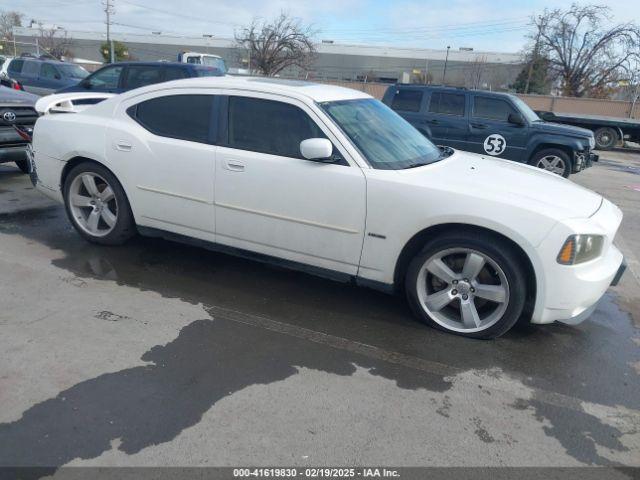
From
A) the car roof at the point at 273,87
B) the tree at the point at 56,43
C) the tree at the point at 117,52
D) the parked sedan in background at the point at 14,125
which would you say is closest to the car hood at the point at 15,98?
the parked sedan in background at the point at 14,125

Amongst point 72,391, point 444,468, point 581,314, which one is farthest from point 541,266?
point 72,391

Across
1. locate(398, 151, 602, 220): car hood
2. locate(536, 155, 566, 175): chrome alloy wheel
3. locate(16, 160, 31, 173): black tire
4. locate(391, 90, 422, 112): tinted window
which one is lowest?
locate(16, 160, 31, 173): black tire

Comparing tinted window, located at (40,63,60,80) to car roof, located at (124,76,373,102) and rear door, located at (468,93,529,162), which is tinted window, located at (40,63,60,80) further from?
car roof, located at (124,76,373,102)

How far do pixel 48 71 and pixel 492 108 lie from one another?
43.3 ft

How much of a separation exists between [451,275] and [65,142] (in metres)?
3.65

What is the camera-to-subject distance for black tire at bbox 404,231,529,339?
338 cm

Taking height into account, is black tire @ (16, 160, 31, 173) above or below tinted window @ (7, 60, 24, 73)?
below

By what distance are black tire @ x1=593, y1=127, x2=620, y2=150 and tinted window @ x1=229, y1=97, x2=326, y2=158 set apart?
1837 cm

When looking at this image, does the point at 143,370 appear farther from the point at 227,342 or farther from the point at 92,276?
the point at 92,276

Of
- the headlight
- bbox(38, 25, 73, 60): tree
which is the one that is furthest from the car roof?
bbox(38, 25, 73, 60): tree

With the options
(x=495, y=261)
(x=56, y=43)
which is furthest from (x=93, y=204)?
(x=56, y=43)

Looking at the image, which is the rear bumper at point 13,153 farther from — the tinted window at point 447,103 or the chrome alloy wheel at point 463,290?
the tinted window at point 447,103

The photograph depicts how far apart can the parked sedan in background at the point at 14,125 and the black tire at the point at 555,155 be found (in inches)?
340

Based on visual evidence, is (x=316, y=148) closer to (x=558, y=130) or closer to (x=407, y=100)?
(x=407, y=100)
